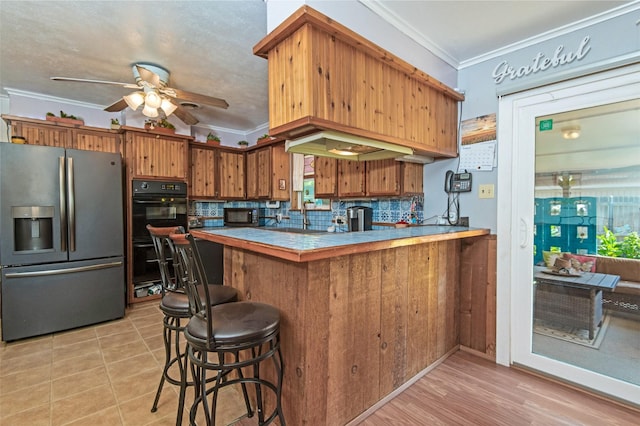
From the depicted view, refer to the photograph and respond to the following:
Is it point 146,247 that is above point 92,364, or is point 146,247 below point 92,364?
above

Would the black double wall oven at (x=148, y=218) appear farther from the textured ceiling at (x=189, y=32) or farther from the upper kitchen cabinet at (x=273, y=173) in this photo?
the textured ceiling at (x=189, y=32)

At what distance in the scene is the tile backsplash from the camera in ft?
9.65

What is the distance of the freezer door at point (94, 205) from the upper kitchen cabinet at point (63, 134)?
798 millimetres

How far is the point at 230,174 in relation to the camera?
4910mm

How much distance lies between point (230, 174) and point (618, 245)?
187 inches

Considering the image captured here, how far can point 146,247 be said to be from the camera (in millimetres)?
3793

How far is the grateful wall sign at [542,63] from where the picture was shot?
198 cm

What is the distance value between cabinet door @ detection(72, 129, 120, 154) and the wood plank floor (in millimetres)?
4356

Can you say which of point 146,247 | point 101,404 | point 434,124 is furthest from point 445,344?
point 146,247

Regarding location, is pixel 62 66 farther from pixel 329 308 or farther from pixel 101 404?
pixel 329 308

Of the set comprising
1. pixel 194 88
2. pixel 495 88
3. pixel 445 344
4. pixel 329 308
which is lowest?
pixel 445 344

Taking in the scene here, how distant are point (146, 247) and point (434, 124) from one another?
3.78m

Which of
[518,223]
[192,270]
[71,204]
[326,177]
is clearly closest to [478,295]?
[518,223]

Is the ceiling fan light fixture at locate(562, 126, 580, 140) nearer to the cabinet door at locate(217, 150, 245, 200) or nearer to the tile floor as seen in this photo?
the tile floor
